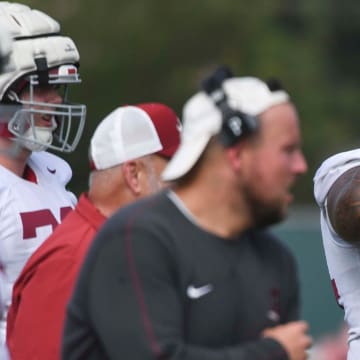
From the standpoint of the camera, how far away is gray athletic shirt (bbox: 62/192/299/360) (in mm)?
4332

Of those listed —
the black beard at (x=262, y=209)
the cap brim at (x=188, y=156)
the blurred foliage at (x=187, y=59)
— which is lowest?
the blurred foliage at (x=187, y=59)

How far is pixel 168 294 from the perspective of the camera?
4.34 meters

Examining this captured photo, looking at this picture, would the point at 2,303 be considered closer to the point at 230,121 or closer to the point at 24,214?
the point at 24,214

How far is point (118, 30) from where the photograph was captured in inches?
960

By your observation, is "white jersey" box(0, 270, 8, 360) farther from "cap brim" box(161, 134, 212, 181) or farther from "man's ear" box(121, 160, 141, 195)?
"cap brim" box(161, 134, 212, 181)

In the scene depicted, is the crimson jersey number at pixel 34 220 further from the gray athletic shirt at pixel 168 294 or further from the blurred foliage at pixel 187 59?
the blurred foliage at pixel 187 59

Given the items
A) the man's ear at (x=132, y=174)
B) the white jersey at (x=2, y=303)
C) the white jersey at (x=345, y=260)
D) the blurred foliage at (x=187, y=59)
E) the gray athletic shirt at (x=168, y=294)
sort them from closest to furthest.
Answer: the gray athletic shirt at (x=168, y=294) < the man's ear at (x=132, y=174) < the white jersey at (x=2, y=303) < the white jersey at (x=345, y=260) < the blurred foliage at (x=187, y=59)

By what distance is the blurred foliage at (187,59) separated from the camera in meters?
23.3

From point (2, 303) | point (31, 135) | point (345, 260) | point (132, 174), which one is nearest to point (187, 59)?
point (31, 135)

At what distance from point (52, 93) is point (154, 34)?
18.4m

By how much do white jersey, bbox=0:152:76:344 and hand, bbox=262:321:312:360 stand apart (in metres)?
1.73

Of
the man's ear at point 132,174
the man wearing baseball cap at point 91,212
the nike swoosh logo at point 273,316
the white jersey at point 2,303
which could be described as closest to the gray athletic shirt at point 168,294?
the nike swoosh logo at point 273,316

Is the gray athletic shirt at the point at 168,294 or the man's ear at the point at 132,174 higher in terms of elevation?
the gray athletic shirt at the point at 168,294

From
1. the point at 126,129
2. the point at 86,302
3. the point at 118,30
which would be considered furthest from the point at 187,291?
the point at 118,30
